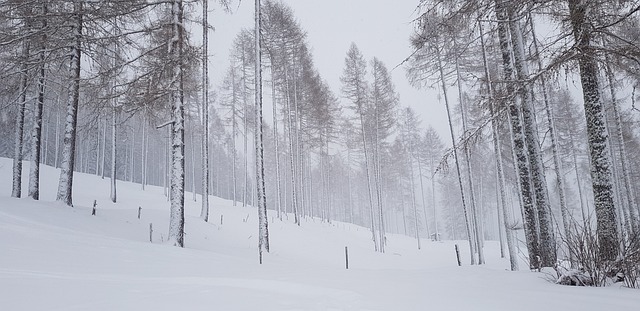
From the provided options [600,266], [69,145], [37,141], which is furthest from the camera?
[37,141]

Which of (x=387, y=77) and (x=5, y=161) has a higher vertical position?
(x=387, y=77)

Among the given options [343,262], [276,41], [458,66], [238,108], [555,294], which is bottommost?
[343,262]

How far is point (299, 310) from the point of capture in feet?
8.71

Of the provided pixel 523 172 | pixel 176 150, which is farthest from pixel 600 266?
pixel 176 150

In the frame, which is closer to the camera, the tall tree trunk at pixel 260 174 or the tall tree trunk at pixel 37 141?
the tall tree trunk at pixel 260 174

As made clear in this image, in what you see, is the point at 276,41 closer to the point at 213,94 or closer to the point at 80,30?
the point at 80,30

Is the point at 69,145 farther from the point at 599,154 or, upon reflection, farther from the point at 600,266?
the point at 599,154

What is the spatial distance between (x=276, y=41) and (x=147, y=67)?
34.0 ft

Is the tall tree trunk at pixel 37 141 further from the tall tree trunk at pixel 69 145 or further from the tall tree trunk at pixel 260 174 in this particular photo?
the tall tree trunk at pixel 260 174

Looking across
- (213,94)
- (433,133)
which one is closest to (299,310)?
(213,94)

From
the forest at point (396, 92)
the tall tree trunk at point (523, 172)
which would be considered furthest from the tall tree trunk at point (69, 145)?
the tall tree trunk at point (523, 172)

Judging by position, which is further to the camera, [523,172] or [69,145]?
[69,145]

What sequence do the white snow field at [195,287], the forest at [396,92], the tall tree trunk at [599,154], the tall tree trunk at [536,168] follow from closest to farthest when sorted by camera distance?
the white snow field at [195,287], the forest at [396,92], the tall tree trunk at [599,154], the tall tree trunk at [536,168]

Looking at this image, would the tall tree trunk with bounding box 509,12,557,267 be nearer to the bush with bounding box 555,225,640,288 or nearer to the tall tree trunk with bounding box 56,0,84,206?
the bush with bounding box 555,225,640,288
